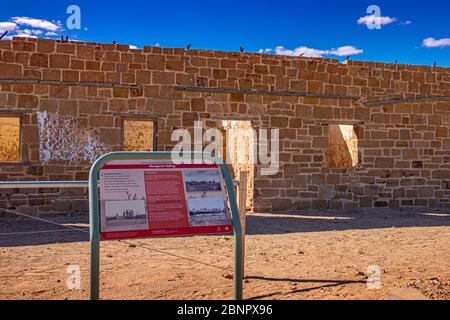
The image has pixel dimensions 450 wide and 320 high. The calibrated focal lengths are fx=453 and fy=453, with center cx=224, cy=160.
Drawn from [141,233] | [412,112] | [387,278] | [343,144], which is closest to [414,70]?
[412,112]

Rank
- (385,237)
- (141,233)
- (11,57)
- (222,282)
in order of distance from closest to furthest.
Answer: (141,233)
(222,282)
(385,237)
(11,57)

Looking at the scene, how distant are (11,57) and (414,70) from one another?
9436mm

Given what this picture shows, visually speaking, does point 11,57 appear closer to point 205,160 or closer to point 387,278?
point 205,160

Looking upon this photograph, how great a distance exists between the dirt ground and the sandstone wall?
1984 mm

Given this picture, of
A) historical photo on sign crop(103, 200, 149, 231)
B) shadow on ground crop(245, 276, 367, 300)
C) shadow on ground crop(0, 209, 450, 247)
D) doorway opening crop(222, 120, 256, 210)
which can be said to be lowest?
shadow on ground crop(245, 276, 367, 300)

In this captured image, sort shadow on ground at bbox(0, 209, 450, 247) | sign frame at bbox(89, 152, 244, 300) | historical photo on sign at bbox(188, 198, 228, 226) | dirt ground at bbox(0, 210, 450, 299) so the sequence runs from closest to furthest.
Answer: sign frame at bbox(89, 152, 244, 300) → historical photo on sign at bbox(188, 198, 228, 226) → dirt ground at bbox(0, 210, 450, 299) → shadow on ground at bbox(0, 209, 450, 247)

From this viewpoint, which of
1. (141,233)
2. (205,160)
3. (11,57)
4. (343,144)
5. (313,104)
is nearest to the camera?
(141,233)

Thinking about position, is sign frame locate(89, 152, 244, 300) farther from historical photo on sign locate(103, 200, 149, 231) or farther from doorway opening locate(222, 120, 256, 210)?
doorway opening locate(222, 120, 256, 210)

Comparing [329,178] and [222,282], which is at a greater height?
[329,178]

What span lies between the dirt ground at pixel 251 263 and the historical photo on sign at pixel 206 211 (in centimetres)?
91

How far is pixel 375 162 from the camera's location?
11266 millimetres

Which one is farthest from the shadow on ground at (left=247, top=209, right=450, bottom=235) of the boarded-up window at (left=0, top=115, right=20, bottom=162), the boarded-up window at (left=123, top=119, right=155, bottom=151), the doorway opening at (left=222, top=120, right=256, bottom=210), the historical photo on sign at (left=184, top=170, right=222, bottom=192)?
the boarded-up window at (left=0, top=115, right=20, bottom=162)

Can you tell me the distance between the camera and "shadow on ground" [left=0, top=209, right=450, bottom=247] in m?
6.99

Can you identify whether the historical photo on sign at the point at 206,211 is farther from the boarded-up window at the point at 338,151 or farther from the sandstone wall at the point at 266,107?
the boarded-up window at the point at 338,151
